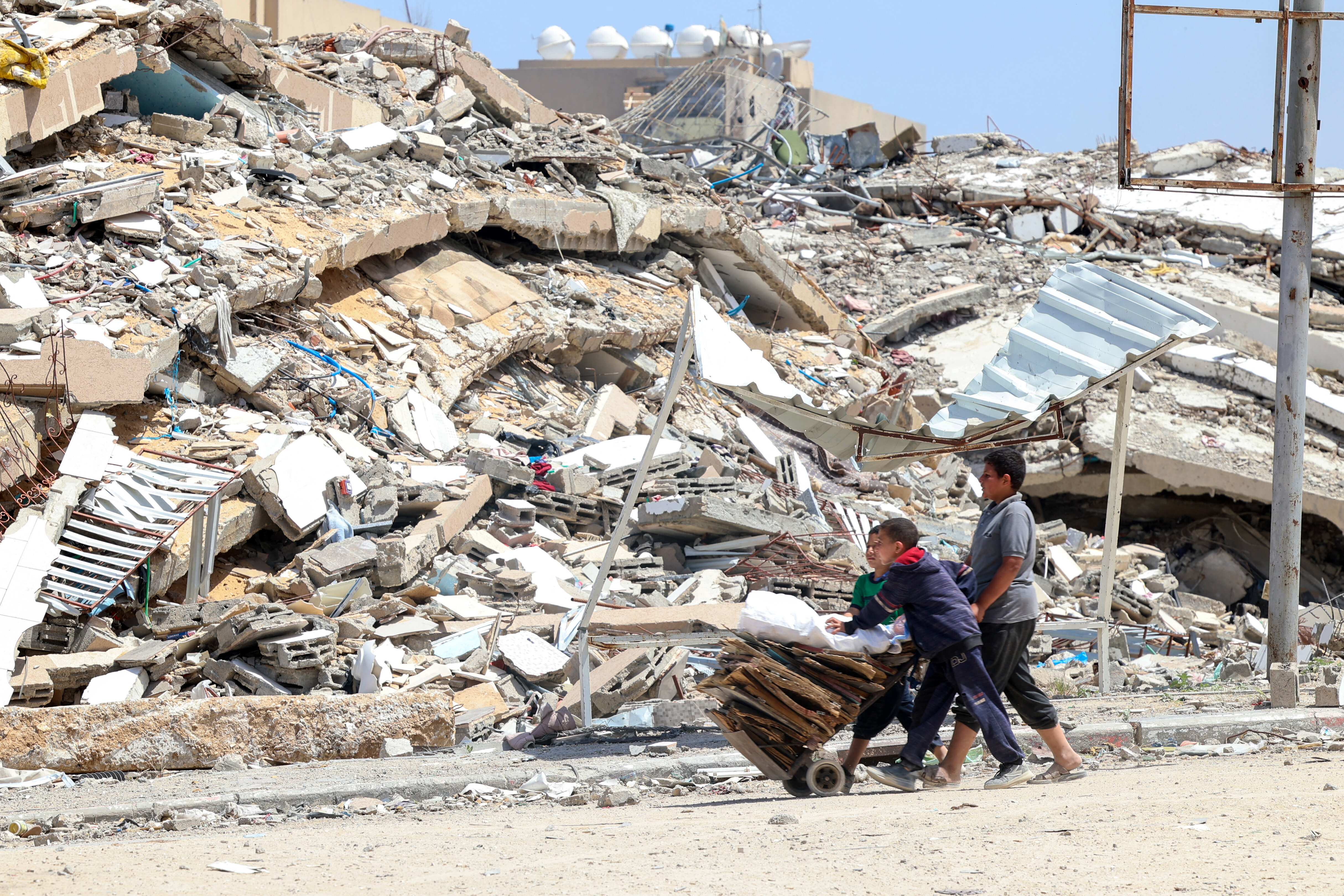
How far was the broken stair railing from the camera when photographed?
21.3 feet

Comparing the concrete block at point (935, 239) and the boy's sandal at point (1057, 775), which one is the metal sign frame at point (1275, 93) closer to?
the boy's sandal at point (1057, 775)

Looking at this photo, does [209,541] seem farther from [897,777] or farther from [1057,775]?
[1057,775]

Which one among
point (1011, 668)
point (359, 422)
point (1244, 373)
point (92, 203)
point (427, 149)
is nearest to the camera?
point (1011, 668)

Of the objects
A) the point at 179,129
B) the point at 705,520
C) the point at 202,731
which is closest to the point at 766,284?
the point at 705,520

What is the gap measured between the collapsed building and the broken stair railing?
25 mm

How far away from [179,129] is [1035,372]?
8499 mm

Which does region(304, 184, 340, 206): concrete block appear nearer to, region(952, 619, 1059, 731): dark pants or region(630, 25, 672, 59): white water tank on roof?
region(952, 619, 1059, 731): dark pants

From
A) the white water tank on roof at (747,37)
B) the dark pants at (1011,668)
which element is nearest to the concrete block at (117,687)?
the dark pants at (1011,668)

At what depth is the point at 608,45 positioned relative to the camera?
37.3m

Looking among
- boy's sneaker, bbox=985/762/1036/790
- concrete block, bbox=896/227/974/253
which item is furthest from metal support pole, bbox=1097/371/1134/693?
concrete block, bbox=896/227/974/253

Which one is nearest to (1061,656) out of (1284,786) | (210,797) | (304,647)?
(1284,786)

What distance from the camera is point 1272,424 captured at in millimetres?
13391

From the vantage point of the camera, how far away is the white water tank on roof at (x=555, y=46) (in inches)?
1476

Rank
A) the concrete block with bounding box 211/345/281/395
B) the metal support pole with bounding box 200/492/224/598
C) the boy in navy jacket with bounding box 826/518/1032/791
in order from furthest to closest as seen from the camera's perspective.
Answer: the concrete block with bounding box 211/345/281/395
the metal support pole with bounding box 200/492/224/598
the boy in navy jacket with bounding box 826/518/1032/791
